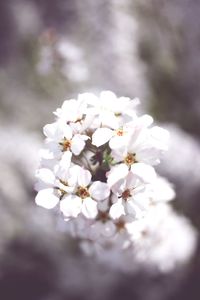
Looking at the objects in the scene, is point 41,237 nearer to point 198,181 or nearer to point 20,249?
point 20,249

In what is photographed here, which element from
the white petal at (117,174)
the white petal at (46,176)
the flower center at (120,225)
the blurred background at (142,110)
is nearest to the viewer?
the white petal at (117,174)

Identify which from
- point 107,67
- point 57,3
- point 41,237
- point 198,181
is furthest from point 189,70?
point 57,3

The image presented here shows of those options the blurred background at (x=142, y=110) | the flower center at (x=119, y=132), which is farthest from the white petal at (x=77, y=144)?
the blurred background at (x=142, y=110)

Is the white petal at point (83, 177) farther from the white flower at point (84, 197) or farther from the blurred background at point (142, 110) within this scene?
the blurred background at point (142, 110)

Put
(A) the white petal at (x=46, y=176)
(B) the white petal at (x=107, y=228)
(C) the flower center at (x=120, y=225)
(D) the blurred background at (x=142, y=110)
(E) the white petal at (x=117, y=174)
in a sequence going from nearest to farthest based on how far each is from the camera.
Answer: (E) the white petal at (x=117, y=174) < (A) the white petal at (x=46, y=176) < (B) the white petal at (x=107, y=228) < (C) the flower center at (x=120, y=225) < (D) the blurred background at (x=142, y=110)

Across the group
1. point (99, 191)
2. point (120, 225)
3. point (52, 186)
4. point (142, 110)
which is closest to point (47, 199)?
point (52, 186)
